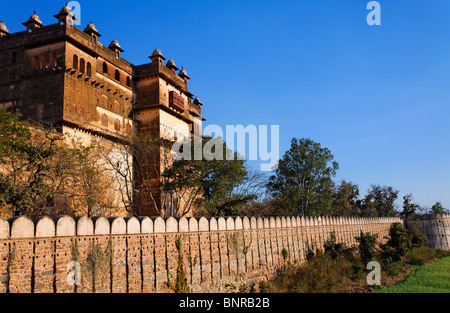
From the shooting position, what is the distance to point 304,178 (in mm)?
30219

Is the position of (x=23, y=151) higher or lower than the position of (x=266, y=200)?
higher

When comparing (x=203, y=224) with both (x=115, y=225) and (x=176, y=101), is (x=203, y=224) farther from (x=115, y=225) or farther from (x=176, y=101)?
(x=176, y=101)

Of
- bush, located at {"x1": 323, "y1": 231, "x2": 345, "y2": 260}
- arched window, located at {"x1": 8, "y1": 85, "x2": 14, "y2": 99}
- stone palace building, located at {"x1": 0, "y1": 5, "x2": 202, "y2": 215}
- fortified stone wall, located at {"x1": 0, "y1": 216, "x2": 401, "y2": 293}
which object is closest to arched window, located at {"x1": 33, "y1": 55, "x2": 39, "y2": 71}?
stone palace building, located at {"x1": 0, "y1": 5, "x2": 202, "y2": 215}

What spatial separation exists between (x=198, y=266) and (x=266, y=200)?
25.1 metres

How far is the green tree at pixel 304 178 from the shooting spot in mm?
29562

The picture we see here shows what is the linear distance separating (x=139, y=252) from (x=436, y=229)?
27286 millimetres

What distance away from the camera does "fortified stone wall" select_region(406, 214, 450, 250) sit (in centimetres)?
2862

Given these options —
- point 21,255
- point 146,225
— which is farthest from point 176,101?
point 21,255

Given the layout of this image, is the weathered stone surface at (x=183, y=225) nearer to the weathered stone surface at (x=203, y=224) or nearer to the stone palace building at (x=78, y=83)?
the weathered stone surface at (x=203, y=224)

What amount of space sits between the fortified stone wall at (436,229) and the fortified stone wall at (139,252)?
1895cm
